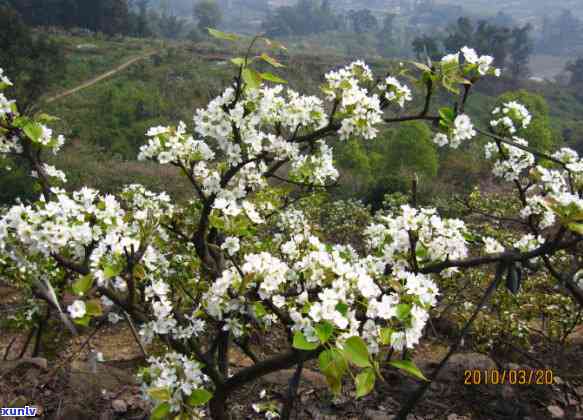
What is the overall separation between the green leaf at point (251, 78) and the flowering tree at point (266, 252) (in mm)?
10

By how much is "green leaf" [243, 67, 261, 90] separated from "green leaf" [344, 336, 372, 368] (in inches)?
44.6

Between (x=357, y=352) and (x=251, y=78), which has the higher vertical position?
(x=251, y=78)

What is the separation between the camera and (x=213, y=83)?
32.0 metres

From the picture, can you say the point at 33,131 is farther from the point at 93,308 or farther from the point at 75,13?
the point at 75,13

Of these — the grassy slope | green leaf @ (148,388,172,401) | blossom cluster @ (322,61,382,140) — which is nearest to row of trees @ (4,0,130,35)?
the grassy slope

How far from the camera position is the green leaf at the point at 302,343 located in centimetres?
166

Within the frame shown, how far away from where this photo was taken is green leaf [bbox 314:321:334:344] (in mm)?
1659

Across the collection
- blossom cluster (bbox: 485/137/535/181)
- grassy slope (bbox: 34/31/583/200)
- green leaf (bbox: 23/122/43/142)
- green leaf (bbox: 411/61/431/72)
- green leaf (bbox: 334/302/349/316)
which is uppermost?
green leaf (bbox: 411/61/431/72)

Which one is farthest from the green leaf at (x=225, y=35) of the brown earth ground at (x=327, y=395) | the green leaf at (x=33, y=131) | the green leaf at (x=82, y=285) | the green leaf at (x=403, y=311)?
the brown earth ground at (x=327, y=395)

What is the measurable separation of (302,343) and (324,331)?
0.27ft

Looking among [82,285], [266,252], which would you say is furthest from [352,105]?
[82,285]

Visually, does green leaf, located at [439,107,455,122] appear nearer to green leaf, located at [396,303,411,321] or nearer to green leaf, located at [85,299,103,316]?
green leaf, located at [396,303,411,321]

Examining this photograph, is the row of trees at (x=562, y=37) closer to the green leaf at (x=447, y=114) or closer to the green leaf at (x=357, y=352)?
the green leaf at (x=447, y=114)

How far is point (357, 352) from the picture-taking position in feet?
5.39
